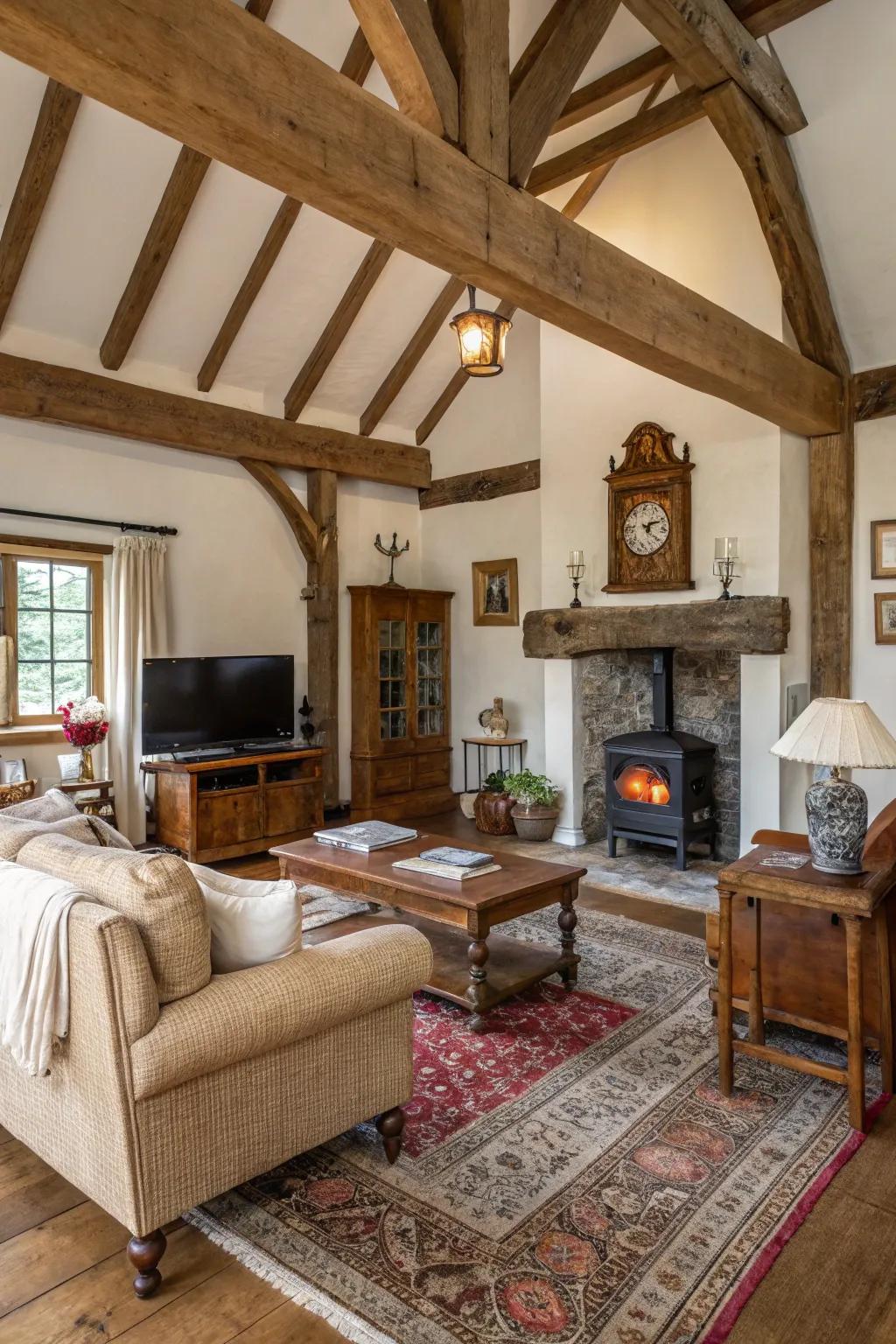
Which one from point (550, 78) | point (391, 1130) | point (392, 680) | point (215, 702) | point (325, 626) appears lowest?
point (391, 1130)

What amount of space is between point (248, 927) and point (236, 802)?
3696 mm

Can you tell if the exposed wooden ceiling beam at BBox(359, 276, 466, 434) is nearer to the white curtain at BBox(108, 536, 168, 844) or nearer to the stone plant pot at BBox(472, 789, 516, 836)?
the white curtain at BBox(108, 536, 168, 844)

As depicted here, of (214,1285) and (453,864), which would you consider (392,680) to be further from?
(214,1285)

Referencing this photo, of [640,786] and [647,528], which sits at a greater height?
[647,528]

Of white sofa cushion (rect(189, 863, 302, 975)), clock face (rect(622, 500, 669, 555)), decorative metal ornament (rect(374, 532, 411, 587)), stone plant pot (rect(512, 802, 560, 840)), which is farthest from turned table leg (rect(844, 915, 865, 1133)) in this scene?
decorative metal ornament (rect(374, 532, 411, 587))

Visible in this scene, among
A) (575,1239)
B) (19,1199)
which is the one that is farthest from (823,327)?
(19,1199)

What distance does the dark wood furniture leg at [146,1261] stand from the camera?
1.85 meters

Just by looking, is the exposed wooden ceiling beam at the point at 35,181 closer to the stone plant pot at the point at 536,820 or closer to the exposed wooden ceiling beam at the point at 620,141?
the exposed wooden ceiling beam at the point at 620,141

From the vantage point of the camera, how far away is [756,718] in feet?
16.9

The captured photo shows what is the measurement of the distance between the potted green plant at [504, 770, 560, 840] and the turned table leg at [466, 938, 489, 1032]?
2990mm

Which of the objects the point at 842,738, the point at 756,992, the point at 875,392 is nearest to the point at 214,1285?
Answer: the point at 756,992

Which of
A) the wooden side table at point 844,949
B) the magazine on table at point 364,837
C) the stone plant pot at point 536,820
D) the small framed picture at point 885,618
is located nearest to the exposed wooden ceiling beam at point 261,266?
the magazine on table at point 364,837

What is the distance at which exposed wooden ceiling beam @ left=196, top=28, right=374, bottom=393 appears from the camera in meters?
4.66

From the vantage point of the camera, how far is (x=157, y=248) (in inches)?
199
